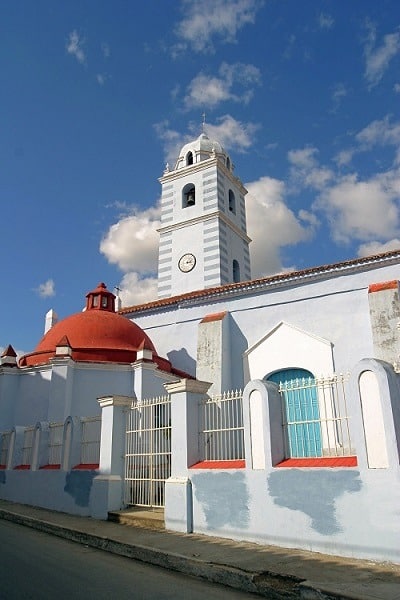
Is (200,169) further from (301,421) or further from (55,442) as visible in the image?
(301,421)

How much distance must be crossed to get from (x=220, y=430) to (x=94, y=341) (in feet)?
26.8

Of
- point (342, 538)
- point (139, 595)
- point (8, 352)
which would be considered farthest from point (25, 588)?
point (8, 352)

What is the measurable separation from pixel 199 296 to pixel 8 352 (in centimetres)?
693

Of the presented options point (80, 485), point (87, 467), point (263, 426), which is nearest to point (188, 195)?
point (87, 467)

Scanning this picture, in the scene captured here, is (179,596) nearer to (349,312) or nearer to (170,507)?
(170,507)

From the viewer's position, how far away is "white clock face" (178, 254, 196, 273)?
23.1 m

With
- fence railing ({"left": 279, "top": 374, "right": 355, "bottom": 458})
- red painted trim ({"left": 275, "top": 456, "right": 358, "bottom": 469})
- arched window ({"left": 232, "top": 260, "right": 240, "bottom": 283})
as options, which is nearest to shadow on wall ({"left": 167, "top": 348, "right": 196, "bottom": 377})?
arched window ({"left": 232, "top": 260, "right": 240, "bottom": 283})

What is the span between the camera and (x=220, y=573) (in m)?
5.76

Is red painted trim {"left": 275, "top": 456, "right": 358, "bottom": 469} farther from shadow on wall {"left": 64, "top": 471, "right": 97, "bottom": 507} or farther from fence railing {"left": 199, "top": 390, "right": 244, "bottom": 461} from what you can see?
shadow on wall {"left": 64, "top": 471, "right": 97, "bottom": 507}

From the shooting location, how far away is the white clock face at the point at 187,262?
23.1 meters

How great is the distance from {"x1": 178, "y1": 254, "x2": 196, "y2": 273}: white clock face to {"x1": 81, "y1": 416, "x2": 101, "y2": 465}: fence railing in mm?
12490

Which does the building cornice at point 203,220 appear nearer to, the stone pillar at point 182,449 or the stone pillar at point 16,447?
the stone pillar at point 16,447

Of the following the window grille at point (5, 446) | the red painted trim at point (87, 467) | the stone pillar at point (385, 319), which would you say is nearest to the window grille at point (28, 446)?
the window grille at point (5, 446)

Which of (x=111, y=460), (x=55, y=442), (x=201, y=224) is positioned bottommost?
(x=111, y=460)
